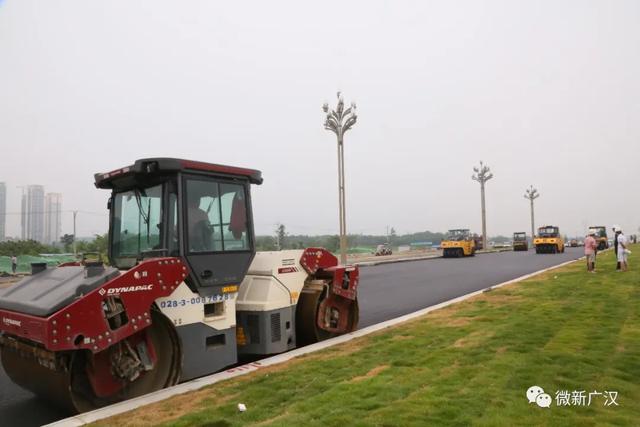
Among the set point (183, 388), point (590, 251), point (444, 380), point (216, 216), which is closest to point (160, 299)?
point (183, 388)

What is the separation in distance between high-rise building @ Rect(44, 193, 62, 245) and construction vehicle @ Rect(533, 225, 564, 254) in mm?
85241

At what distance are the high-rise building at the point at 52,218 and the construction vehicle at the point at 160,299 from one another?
96.7 meters

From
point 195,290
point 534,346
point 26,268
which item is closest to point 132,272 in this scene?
point 195,290

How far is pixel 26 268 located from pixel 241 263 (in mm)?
28094

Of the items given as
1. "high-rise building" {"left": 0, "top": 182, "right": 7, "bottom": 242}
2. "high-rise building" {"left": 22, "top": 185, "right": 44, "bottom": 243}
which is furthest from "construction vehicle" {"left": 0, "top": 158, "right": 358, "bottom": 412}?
"high-rise building" {"left": 22, "top": 185, "right": 44, "bottom": 243}

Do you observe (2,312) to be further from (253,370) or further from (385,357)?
(385,357)

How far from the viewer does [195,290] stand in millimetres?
5285

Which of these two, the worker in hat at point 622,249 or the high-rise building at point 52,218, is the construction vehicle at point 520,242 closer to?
the worker in hat at point 622,249

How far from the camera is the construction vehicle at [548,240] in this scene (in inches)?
1490

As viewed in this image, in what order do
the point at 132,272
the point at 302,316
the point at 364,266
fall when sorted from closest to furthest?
1. the point at 132,272
2. the point at 302,316
3. the point at 364,266

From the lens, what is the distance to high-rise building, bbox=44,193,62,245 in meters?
90.2

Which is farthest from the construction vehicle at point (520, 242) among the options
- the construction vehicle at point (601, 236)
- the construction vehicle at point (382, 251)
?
the construction vehicle at point (382, 251)

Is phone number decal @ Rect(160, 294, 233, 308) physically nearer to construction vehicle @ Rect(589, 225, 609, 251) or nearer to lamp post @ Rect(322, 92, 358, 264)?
lamp post @ Rect(322, 92, 358, 264)

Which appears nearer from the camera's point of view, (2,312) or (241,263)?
(2,312)
